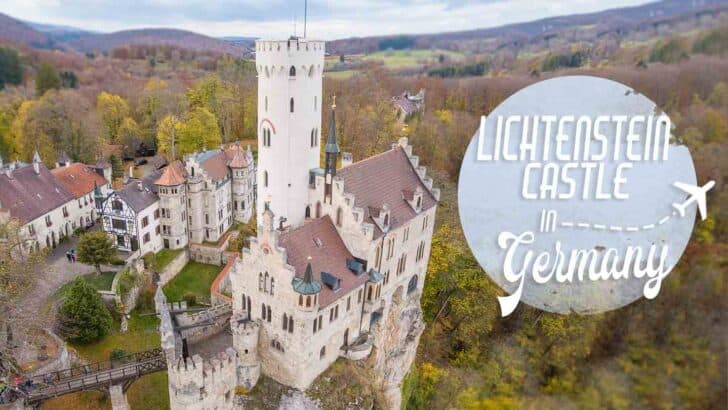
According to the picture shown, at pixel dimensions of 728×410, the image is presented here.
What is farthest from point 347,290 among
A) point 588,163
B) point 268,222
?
point 588,163

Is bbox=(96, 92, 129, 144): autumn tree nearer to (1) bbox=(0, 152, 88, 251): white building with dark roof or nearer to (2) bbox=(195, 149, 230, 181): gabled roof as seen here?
(1) bbox=(0, 152, 88, 251): white building with dark roof

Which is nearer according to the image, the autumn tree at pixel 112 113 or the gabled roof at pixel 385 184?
the gabled roof at pixel 385 184

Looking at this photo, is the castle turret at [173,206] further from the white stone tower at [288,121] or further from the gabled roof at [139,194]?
the white stone tower at [288,121]

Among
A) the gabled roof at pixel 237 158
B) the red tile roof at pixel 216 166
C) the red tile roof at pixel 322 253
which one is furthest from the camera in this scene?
the gabled roof at pixel 237 158

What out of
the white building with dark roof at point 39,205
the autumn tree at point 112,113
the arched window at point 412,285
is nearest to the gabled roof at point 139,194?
the white building with dark roof at point 39,205

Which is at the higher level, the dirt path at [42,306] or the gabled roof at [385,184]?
the gabled roof at [385,184]

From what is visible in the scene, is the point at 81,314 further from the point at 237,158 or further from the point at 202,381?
the point at 237,158

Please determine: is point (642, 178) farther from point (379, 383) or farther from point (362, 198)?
point (379, 383)
